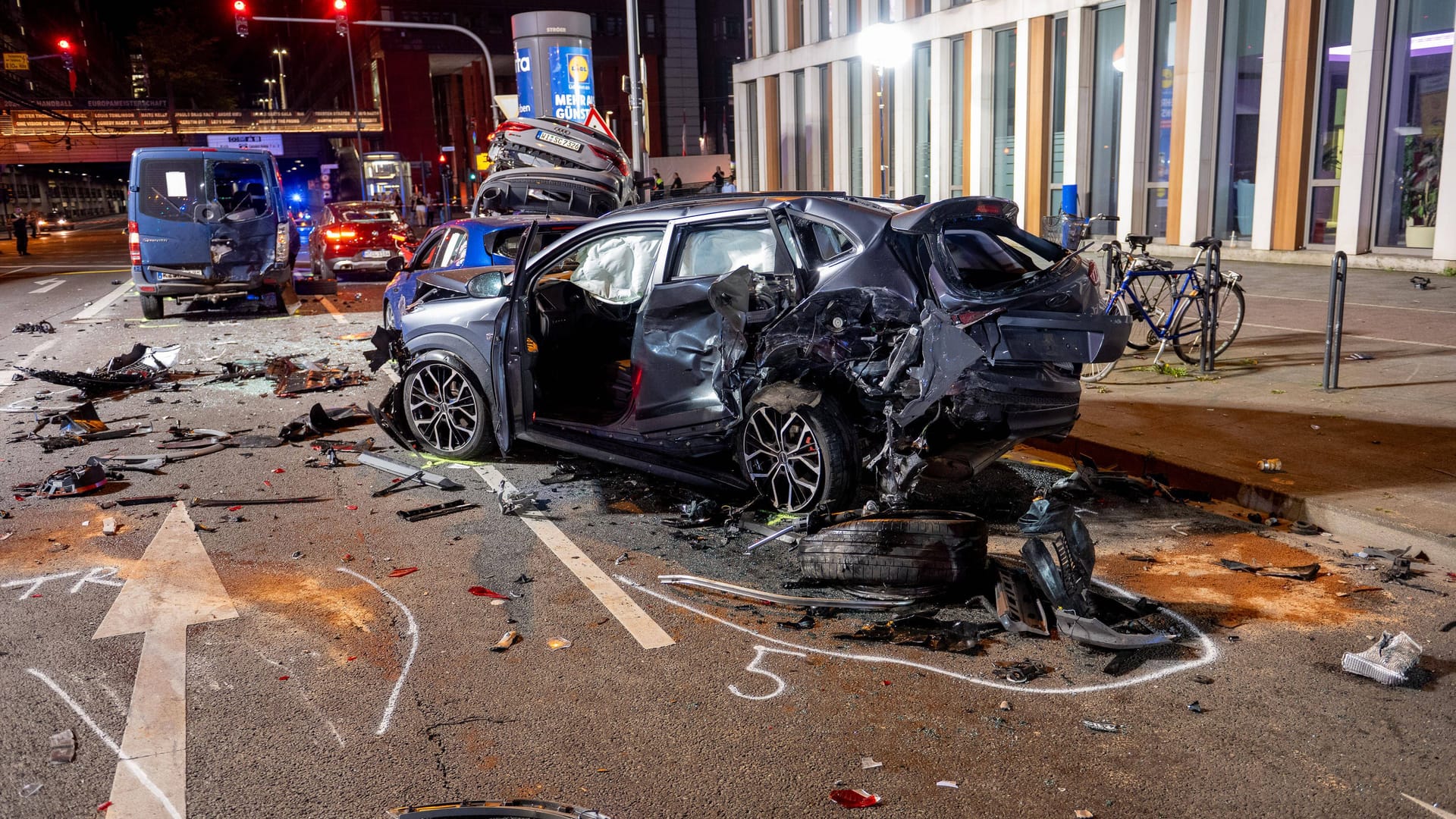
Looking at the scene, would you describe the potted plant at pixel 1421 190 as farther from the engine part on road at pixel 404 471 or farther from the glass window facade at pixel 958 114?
the engine part on road at pixel 404 471

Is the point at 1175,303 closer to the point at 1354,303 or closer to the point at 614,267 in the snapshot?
the point at 614,267

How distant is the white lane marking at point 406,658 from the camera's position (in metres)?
3.78

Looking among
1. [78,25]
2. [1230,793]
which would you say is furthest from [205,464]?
[78,25]

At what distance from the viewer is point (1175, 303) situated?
970cm

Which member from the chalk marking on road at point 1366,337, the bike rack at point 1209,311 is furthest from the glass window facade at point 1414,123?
the bike rack at point 1209,311

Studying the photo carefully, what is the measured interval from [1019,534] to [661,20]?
2851 inches

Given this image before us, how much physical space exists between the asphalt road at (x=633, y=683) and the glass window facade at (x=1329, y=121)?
1573 centimetres

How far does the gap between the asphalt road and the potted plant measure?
1477 centimetres

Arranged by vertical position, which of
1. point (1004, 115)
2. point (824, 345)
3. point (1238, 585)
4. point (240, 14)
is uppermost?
point (240, 14)

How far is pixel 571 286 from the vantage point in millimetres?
7488

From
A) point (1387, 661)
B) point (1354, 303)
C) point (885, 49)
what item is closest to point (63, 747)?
point (1387, 661)

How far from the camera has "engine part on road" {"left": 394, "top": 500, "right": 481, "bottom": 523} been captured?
6355 mm

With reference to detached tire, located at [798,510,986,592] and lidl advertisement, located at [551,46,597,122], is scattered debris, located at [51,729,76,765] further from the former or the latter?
lidl advertisement, located at [551,46,597,122]

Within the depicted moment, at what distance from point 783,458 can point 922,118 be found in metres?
27.0
